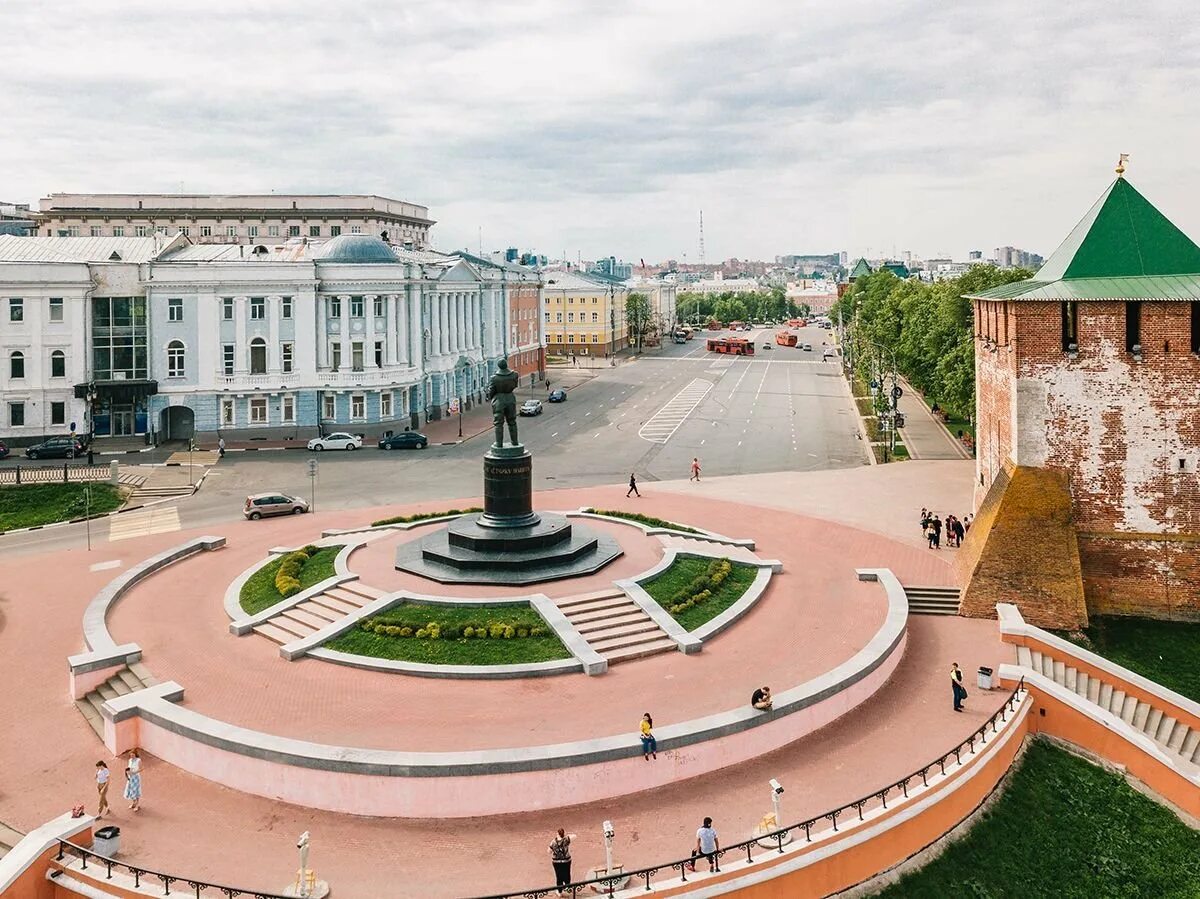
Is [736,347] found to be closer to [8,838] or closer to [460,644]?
[460,644]

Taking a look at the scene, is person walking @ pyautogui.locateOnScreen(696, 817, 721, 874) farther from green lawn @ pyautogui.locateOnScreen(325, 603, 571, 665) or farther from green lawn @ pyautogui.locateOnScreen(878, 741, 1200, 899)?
green lawn @ pyautogui.locateOnScreen(325, 603, 571, 665)

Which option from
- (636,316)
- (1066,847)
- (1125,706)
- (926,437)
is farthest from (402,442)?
(636,316)

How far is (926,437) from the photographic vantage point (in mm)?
56438

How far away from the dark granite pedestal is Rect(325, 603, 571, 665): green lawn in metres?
2.27

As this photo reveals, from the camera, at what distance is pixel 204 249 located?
5978cm

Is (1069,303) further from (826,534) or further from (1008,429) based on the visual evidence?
(826,534)

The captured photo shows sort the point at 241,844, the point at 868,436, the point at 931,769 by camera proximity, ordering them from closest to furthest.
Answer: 1. the point at 241,844
2. the point at 931,769
3. the point at 868,436

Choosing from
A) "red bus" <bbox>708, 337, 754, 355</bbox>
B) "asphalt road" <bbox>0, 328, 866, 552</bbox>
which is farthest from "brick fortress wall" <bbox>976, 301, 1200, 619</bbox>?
"red bus" <bbox>708, 337, 754, 355</bbox>

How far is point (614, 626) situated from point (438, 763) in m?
7.45

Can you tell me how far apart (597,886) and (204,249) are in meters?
56.0

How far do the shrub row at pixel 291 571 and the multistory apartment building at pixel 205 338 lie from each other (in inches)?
1102

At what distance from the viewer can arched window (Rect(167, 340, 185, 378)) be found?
54.2 meters

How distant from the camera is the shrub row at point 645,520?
3306 cm

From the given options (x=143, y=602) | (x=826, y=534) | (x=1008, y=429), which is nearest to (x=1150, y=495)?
(x=1008, y=429)
